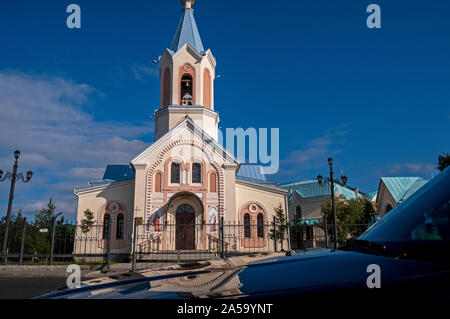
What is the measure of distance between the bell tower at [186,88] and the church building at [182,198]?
13cm

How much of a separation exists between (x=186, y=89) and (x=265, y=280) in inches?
1112

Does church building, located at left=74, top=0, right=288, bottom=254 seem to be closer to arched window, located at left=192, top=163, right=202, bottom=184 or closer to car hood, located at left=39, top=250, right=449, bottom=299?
arched window, located at left=192, top=163, right=202, bottom=184

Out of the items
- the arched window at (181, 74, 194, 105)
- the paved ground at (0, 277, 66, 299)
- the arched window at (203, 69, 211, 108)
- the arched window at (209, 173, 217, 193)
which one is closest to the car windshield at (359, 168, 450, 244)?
the paved ground at (0, 277, 66, 299)

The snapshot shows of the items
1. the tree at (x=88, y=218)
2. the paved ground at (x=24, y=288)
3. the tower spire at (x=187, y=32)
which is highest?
the tower spire at (x=187, y=32)

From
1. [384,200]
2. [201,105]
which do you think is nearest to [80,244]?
[201,105]

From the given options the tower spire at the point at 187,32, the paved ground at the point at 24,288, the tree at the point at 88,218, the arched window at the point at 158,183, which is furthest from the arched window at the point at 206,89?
the paved ground at the point at 24,288

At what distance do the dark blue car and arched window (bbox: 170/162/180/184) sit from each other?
22.5 metres

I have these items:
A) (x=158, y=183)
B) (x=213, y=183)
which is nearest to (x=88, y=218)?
(x=158, y=183)

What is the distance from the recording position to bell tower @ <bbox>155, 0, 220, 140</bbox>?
27538mm

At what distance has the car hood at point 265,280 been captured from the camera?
48.0 inches

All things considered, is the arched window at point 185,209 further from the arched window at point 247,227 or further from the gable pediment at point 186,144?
the arched window at point 247,227

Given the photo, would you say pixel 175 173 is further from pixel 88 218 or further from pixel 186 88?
pixel 186 88

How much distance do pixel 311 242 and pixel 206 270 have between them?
34.9 metres
